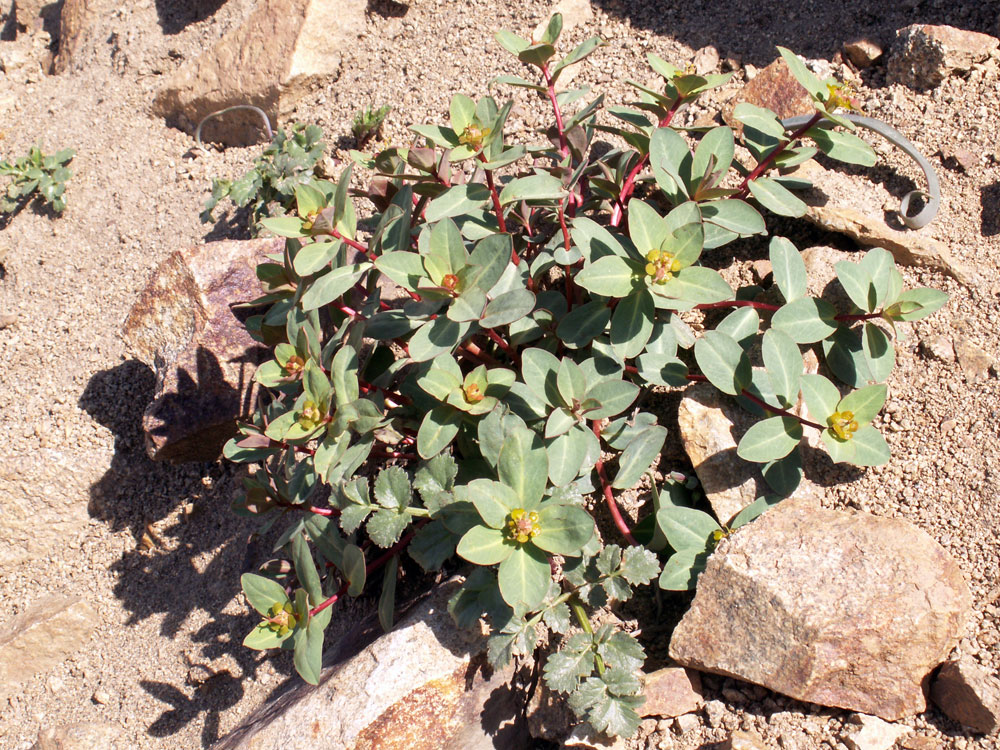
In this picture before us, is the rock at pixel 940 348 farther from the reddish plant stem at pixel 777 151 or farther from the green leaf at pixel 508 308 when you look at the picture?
the green leaf at pixel 508 308

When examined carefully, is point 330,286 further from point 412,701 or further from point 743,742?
point 743,742

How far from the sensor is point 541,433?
247 centimetres

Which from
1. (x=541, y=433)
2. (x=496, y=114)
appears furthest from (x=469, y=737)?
(x=496, y=114)

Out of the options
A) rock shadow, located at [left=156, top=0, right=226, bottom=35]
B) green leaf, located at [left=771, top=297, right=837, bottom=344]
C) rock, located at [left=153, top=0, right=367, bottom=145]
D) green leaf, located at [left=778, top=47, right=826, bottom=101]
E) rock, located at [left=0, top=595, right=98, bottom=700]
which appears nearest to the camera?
green leaf, located at [left=771, top=297, right=837, bottom=344]

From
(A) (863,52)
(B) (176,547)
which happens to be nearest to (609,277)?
(A) (863,52)

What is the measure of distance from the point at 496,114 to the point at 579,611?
165cm

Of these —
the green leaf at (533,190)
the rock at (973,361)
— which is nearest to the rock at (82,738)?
the green leaf at (533,190)

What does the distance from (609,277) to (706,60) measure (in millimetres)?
2023

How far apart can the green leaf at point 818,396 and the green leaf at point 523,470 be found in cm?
85

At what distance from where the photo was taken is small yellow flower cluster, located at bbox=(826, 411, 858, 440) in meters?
2.25

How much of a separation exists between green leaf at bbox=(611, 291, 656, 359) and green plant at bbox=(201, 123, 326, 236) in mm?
2141

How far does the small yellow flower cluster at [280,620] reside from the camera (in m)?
2.37

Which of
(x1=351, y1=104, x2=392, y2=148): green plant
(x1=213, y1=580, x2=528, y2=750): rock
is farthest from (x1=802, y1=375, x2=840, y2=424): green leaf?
(x1=351, y1=104, x2=392, y2=148): green plant

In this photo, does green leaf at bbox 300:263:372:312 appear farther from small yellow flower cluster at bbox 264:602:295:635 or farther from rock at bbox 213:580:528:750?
rock at bbox 213:580:528:750
